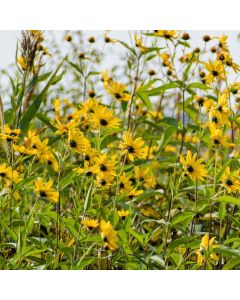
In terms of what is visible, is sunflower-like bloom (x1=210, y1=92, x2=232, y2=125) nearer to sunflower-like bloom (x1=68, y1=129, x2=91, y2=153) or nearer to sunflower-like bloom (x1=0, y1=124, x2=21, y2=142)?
sunflower-like bloom (x1=68, y1=129, x2=91, y2=153)

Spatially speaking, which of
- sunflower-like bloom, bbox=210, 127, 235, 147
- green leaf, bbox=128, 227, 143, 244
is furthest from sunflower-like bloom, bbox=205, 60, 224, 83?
green leaf, bbox=128, 227, 143, 244

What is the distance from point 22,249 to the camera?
4.35 ft

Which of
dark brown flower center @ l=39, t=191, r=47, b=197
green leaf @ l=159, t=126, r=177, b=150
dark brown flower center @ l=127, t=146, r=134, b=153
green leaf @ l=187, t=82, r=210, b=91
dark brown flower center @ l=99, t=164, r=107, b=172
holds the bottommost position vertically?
dark brown flower center @ l=39, t=191, r=47, b=197

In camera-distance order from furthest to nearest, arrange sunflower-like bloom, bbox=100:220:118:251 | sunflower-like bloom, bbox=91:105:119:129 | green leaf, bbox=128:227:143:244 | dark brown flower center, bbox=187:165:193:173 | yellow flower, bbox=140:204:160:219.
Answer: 1. yellow flower, bbox=140:204:160:219
2. sunflower-like bloom, bbox=91:105:119:129
3. dark brown flower center, bbox=187:165:193:173
4. green leaf, bbox=128:227:143:244
5. sunflower-like bloom, bbox=100:220:118:251

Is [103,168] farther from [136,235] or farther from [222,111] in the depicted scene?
[222,111]

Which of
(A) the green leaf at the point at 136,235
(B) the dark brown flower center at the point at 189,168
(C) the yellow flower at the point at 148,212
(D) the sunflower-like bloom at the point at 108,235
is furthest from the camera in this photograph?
(C) the yellow flower at the point at 148,212

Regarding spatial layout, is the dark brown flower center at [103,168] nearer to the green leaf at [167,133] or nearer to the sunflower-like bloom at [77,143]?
the sunflower-like bloom at [77,143]

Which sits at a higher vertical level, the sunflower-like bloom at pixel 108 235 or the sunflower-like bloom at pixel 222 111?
the sunflower-like bloom at pixel 222 111

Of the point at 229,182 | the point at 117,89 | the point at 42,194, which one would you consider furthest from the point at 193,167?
the point at 117,89

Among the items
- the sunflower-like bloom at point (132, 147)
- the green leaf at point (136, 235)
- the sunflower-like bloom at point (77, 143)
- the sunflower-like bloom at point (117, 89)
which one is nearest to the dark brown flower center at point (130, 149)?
the sunflower-like bloom at point (132, 147)

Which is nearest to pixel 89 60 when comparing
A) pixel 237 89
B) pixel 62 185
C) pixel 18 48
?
pixel 18 48

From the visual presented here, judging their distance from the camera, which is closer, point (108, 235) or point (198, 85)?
point (108, 235)

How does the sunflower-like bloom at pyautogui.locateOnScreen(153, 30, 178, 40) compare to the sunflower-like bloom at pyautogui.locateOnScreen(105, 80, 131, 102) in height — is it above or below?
above
